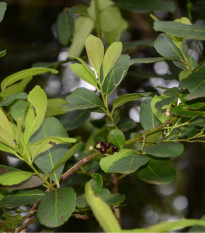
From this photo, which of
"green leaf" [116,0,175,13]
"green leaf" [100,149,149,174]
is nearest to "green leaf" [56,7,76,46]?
"green leaf" [116,0,175,13]

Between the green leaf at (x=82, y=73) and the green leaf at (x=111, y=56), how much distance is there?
1.2 inches

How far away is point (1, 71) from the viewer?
233 centimetres

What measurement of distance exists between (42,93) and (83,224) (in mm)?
1547

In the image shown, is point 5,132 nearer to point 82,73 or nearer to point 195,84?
point 82,73

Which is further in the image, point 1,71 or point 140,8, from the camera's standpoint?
point 1,71

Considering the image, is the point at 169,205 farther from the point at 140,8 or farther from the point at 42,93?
the point at 42,93

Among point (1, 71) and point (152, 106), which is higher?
point (152, 106)

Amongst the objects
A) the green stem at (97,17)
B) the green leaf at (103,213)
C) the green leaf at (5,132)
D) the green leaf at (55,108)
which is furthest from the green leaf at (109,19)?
the green leaf at (103,213)

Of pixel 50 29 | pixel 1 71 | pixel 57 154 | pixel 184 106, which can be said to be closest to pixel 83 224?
pixel 1 71

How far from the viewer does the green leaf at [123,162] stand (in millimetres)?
608

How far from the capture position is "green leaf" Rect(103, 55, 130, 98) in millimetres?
688

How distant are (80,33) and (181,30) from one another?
590mm

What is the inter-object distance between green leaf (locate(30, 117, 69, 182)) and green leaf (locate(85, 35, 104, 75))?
138mm

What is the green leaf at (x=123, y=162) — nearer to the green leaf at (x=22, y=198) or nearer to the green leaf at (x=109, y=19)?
the green leaf at (x=22, y=198)
